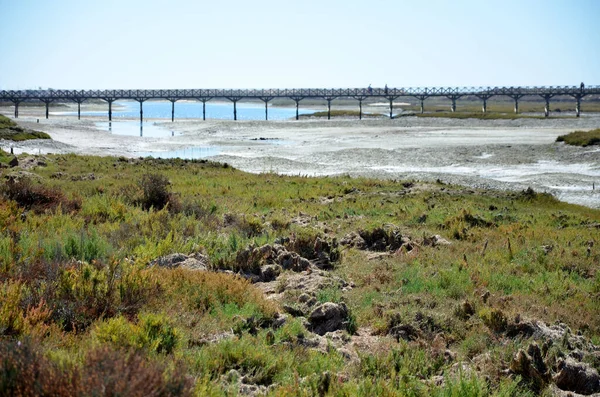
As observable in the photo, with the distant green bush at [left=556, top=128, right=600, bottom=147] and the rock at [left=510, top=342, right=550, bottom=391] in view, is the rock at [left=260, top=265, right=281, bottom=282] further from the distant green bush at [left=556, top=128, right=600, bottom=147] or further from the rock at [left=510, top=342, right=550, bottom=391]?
the distant green bush at [left=556, top=128, right=600, bottom=147]

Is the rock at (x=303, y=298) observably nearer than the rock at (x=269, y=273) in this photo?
Yes

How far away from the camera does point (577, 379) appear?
6.09m

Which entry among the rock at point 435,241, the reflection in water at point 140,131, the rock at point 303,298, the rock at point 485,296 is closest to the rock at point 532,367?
the rock at point 485,296

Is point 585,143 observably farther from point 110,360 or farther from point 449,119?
point 449,119

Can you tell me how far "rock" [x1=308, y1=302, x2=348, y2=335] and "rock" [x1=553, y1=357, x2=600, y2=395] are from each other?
2602 mm

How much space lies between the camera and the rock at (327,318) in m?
7.49

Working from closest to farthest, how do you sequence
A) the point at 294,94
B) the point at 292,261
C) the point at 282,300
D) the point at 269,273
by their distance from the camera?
the point at 282,300, the point at 269,273, the point at 292,261, the point at 294,94

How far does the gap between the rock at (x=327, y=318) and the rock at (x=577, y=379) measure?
260cm

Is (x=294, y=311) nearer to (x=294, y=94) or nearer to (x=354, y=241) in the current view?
(x=354, y=241)

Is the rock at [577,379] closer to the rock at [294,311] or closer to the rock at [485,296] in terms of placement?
the rock at [485,296]

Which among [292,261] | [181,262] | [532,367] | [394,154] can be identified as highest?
[394,154]

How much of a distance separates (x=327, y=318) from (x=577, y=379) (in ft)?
9.77

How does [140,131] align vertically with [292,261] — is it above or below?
above

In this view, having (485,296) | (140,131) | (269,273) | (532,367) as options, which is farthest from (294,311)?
(140,131)
